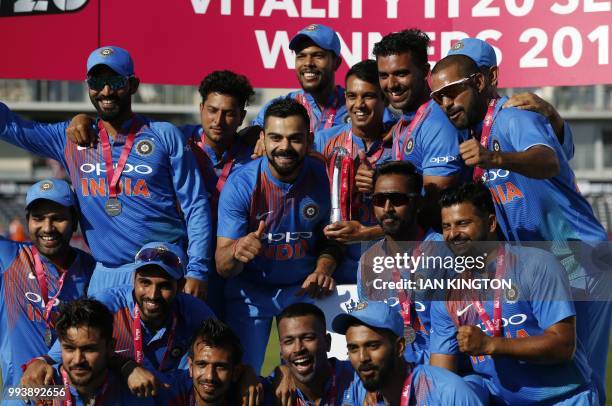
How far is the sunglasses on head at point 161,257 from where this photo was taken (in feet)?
25.4

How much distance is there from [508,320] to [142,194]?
3.02 meters

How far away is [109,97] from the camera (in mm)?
8578

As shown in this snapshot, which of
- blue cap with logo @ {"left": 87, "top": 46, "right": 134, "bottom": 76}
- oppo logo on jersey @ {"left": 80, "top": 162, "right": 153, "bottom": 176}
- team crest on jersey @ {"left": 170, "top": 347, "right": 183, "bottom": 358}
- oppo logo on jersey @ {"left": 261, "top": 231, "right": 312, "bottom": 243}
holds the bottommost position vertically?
team crest on jersey @ {"left": 170, "top": 347, "right": 183, "bottom": 358}

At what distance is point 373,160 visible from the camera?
8719 millimetres

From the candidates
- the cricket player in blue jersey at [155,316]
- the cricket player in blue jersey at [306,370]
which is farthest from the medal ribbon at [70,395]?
the cricket player in blue jersey at [306,370]

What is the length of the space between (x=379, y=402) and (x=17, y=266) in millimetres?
3240

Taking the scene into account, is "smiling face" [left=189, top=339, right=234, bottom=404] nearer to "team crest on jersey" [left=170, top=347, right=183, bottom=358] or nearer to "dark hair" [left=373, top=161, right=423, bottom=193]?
"team crest on jersey" [left=170, top=347, right=183, bottom=358]

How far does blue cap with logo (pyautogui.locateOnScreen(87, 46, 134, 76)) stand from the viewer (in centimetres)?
855

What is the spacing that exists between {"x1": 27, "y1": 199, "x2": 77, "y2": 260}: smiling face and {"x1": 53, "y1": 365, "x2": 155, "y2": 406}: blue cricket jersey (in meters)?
1.46

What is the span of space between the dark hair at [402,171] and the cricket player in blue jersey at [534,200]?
1.41ft

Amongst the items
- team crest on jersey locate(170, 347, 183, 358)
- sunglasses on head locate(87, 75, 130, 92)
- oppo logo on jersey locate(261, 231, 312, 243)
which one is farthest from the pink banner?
team crest on jersey locate(170, 347, 183, 358)

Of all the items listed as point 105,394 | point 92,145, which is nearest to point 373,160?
point 92,145

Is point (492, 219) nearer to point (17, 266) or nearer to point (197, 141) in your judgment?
point (197, 141)

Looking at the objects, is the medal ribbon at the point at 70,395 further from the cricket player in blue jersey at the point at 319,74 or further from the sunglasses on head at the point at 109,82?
the cricket player in blue jersey at the point at 319,74
